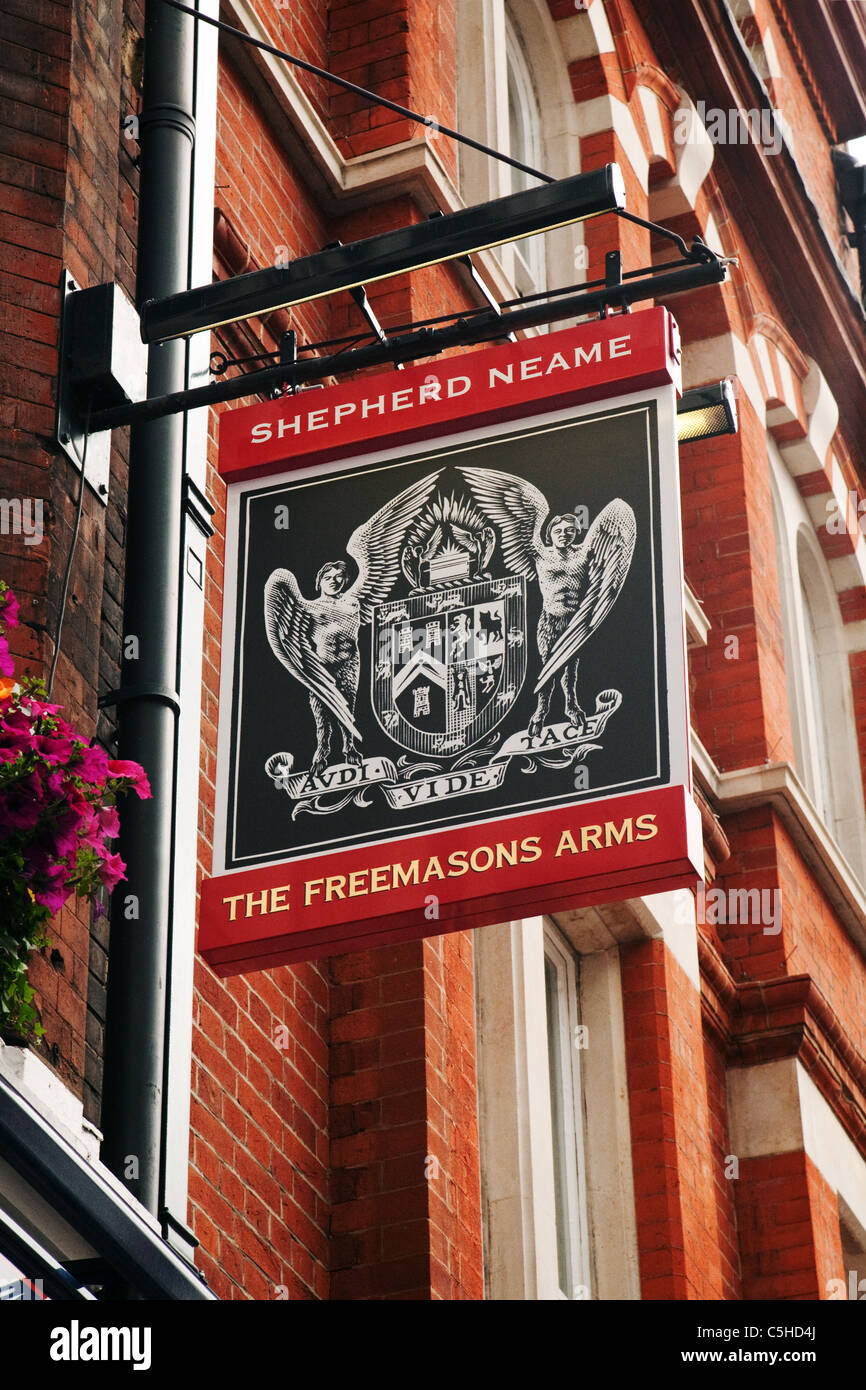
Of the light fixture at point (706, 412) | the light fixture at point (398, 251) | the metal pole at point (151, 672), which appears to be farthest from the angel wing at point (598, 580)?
the metal pole at point (151, 672)

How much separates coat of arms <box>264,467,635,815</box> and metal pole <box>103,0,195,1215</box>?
32 centimetres

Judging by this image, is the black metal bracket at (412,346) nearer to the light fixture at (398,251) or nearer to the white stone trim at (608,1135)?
the light fixture at (398,251)

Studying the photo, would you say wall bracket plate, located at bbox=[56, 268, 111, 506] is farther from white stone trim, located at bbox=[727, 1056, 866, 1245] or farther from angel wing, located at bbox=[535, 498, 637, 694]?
white stone trim, located at bbox=[727, 1056, 866, 1245]

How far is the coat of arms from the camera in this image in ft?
21.7

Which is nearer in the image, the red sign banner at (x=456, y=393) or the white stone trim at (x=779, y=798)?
the red sign banner at (x=456, y=393)

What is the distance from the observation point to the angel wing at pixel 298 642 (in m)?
6.80

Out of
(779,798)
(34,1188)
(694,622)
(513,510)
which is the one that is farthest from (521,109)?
(34,1188)

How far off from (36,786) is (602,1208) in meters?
6.02

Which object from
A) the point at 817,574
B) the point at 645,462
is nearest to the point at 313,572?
the point at 645,462

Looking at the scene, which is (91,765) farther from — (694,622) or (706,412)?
(694,622)

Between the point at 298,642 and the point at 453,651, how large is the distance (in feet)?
1.46

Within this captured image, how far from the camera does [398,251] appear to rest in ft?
22.4

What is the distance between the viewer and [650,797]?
20.8ft

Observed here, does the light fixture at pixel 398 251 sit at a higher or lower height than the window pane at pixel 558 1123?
higher
